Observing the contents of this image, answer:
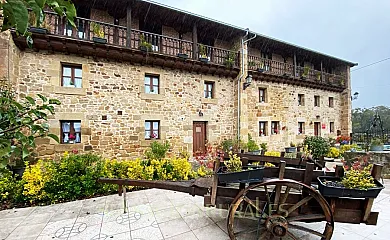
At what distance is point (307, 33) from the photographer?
332 ft

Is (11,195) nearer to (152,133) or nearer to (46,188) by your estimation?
(46,188)

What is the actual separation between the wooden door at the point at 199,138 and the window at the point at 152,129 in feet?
5.92

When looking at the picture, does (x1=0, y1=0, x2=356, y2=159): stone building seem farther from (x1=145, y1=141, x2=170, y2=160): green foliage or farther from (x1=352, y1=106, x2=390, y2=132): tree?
(x1=352, y1=106, x2=390, y2=132): tree

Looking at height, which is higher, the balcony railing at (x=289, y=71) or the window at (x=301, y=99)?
the balcony railing at (x=289, y=71)

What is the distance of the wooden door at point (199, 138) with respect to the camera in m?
8.83

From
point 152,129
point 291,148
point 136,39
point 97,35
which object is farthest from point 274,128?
point 97,35

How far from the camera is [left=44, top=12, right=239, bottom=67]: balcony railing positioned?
251 inches

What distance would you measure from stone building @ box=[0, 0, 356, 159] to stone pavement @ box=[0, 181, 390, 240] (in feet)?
11.0

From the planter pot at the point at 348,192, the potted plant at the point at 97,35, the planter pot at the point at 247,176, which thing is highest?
the potted plant at the point at 97,35

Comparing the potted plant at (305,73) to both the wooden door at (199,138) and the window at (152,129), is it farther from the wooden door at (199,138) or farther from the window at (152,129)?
the window at (152,129)

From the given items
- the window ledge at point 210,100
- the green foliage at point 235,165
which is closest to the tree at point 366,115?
the window ledge at point 210,100

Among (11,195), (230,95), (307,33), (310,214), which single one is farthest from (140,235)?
(307,33)

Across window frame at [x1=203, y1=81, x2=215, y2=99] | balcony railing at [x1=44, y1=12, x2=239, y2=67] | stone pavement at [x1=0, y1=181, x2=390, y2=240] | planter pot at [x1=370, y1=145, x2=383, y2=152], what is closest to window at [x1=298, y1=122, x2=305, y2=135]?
planter pot at [x1=370, y1=145, x2=383, y2=152]

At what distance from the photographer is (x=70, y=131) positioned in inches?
260
